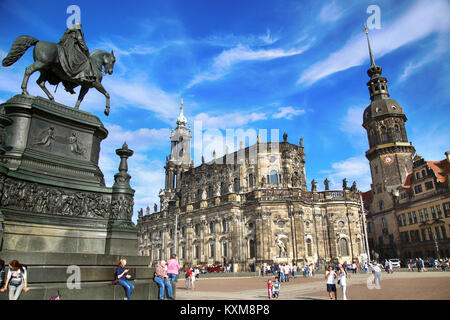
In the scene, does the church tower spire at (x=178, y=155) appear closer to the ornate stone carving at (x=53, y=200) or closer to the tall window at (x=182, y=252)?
the tall window at (x=182, y=252)

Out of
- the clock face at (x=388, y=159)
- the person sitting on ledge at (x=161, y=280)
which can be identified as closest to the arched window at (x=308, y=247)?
the clock face at (x=388, y=159)

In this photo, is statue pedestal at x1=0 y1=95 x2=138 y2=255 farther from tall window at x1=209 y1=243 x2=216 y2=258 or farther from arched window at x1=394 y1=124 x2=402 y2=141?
arched window at x1=394 y1=124 x2=402 y2=141

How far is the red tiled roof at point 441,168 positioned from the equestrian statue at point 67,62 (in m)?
48.1

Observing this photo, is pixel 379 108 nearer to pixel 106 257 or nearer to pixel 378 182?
pixel 378 182

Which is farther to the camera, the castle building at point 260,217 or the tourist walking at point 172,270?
the castle building at point 260,217

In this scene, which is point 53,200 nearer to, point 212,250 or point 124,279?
point 124,279

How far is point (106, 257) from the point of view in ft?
24.1

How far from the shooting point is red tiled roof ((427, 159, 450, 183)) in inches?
1727

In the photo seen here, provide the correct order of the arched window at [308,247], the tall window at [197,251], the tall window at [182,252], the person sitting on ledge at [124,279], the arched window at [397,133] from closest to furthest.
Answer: the person sitting on ledge at [124,279] → the arched window at [308,247] → the tall window at [197,251] → the tall window at [182,252] → the arched window at [397,133]

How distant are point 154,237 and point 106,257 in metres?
50.5

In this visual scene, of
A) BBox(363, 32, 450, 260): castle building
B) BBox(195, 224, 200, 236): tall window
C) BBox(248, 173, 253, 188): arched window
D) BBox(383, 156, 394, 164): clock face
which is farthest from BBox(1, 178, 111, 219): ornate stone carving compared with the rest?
BBox(383, 156, 394, 164): clock face

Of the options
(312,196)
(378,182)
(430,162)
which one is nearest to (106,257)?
(312,196)

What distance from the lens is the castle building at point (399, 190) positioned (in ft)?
144

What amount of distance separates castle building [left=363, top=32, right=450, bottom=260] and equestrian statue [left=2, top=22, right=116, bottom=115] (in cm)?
4619
